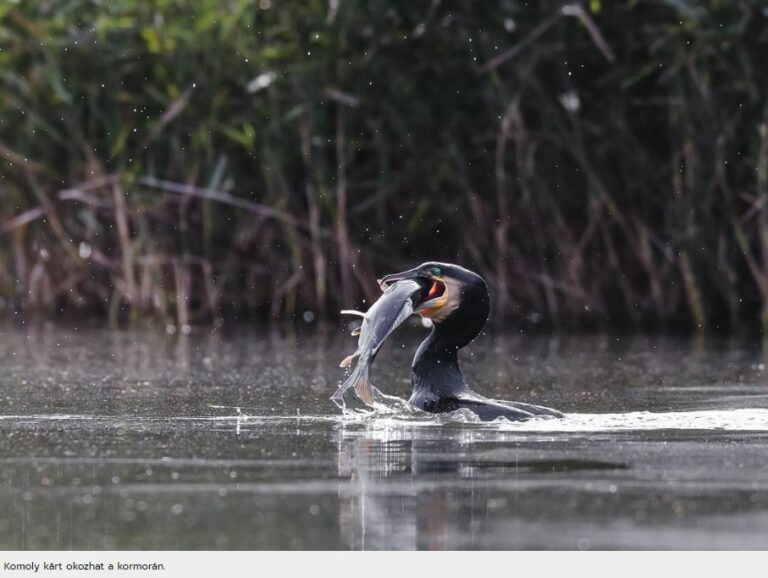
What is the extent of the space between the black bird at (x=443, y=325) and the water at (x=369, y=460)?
10 centimetres

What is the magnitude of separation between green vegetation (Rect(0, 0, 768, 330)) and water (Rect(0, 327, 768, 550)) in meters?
3.12

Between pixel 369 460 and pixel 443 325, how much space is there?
167 centimetres

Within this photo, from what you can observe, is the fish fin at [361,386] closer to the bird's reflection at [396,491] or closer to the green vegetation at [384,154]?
the bird's reflection at [396,491]

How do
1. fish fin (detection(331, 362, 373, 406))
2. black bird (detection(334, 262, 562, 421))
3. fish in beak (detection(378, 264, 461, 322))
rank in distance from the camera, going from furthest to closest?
1. fish in beak (detection(378, 264, 461, 322))
2. black bird (detection(334, 262, 562, 421))
3. fish fin (detection(331, 362, 373, 406))

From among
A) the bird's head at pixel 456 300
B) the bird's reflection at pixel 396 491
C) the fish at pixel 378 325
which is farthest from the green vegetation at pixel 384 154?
the bird's reflection at pixel 396 491

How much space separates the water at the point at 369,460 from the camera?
16.4 ft

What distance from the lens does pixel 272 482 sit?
5.75m

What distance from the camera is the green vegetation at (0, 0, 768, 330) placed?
43.7 ft

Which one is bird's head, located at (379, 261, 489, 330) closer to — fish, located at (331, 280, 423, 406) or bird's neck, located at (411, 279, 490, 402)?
bird's neck, located at (411, 279, 490, 402)

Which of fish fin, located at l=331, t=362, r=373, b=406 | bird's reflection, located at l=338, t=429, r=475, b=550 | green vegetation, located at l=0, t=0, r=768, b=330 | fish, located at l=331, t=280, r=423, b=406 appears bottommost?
bird's reflection, located at l=338, t=429, r=475, b=550

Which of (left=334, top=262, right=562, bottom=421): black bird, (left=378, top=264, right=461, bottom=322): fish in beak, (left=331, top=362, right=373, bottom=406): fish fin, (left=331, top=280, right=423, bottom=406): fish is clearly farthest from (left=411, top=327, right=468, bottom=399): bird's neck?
(left=331, top=362, right=373, bottom=406): fish fin

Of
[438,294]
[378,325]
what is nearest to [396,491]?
[378,325]
